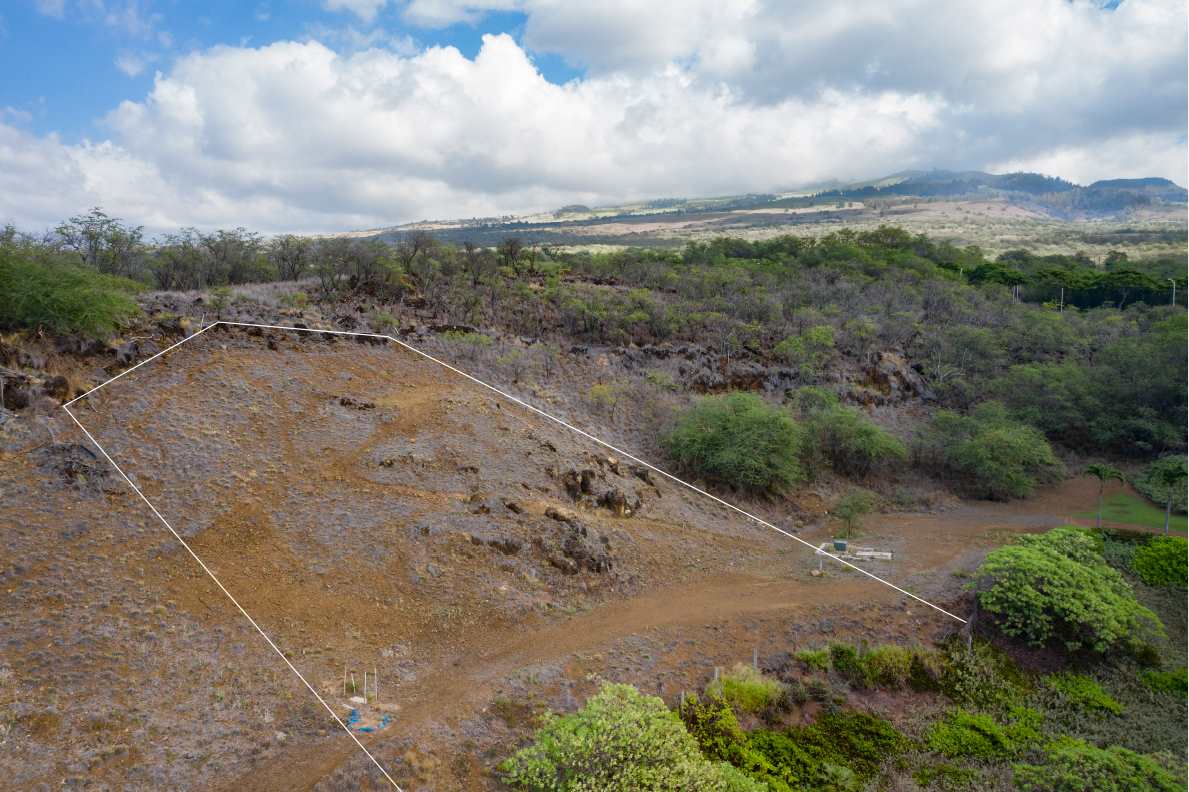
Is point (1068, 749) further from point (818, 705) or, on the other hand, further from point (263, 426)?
point (263, 426)

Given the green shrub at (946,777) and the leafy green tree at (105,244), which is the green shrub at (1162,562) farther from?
the leafy green tree at (105,244)

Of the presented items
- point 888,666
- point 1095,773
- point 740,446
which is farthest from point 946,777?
point 740,446

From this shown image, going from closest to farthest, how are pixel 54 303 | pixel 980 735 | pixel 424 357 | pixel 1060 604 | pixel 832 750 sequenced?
pixel 832 750, pixel 980 735, pixel 1060 604, pixel 54 303, pixel 424 357

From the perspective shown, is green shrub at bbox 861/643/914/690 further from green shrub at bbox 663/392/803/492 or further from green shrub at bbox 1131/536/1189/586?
green shrub at bbox 1131/536/1189/586

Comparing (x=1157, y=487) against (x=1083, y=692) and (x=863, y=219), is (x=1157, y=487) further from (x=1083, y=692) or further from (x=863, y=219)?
(x=863, y=219)

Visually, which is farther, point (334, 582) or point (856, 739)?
point (856, 739)

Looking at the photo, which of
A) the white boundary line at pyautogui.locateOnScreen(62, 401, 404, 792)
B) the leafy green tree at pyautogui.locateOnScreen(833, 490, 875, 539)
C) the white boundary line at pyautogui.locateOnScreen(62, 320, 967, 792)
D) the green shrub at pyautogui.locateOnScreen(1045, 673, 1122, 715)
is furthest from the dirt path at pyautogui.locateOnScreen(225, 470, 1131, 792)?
the green shrub at pyautogui.locateOnScreen(1045, 673, 1122, 715)
